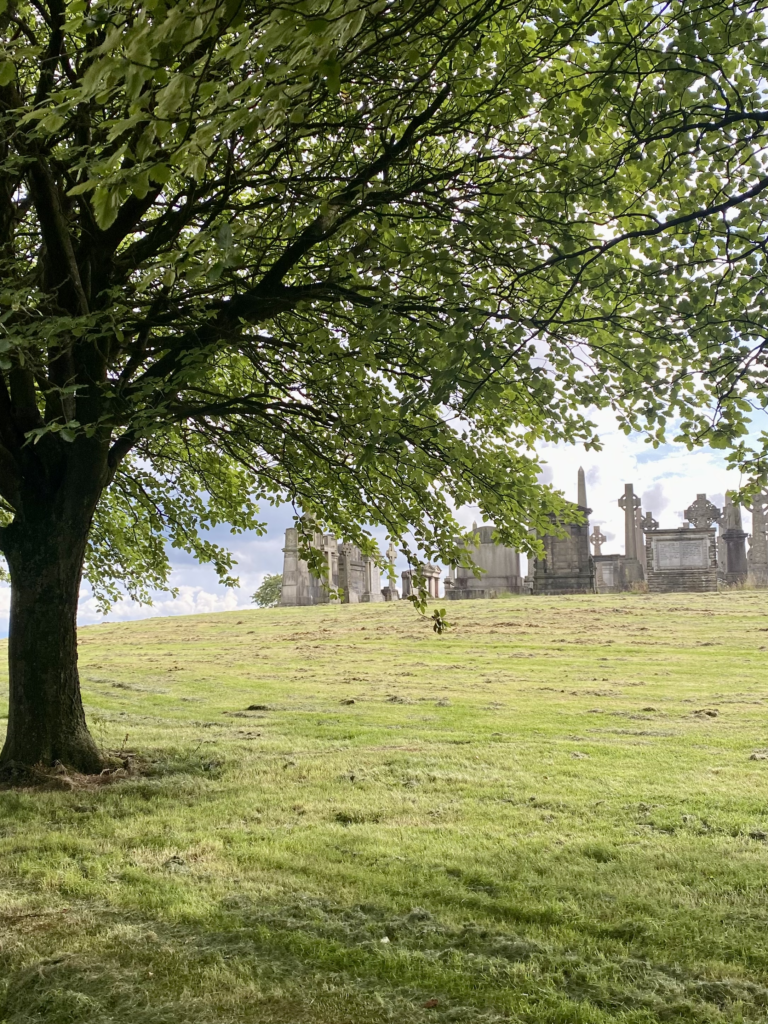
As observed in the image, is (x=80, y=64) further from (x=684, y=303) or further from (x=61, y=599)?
(x=684, y=303)

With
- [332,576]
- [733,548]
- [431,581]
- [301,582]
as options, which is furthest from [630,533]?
[301,582]

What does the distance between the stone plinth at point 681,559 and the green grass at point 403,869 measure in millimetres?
25802

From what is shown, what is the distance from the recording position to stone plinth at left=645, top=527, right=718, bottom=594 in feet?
133

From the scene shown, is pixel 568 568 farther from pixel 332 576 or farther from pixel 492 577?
pixel 332 576

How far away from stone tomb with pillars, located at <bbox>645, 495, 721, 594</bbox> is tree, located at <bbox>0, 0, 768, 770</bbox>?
104ft

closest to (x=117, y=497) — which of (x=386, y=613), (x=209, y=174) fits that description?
(x=209, y=174)

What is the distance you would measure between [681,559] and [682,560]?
74 mm

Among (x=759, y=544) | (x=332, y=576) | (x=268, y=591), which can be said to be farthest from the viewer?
(x=268, y=591)

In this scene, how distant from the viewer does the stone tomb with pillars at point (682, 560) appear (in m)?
40.4

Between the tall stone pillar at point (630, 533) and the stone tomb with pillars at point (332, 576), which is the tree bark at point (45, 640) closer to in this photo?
the stone tomb with pillars at point (332, 576)

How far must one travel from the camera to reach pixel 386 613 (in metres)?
35.8

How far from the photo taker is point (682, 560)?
41062 millimetres

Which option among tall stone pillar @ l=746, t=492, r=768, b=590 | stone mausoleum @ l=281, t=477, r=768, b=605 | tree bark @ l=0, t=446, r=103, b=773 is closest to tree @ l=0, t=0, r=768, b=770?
tree bark @ l=0, t=446, r=103, b=773

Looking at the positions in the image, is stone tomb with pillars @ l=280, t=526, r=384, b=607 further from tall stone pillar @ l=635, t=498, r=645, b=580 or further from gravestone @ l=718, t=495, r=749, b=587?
gravestone @ l=718, t=495, r=749, b=587
